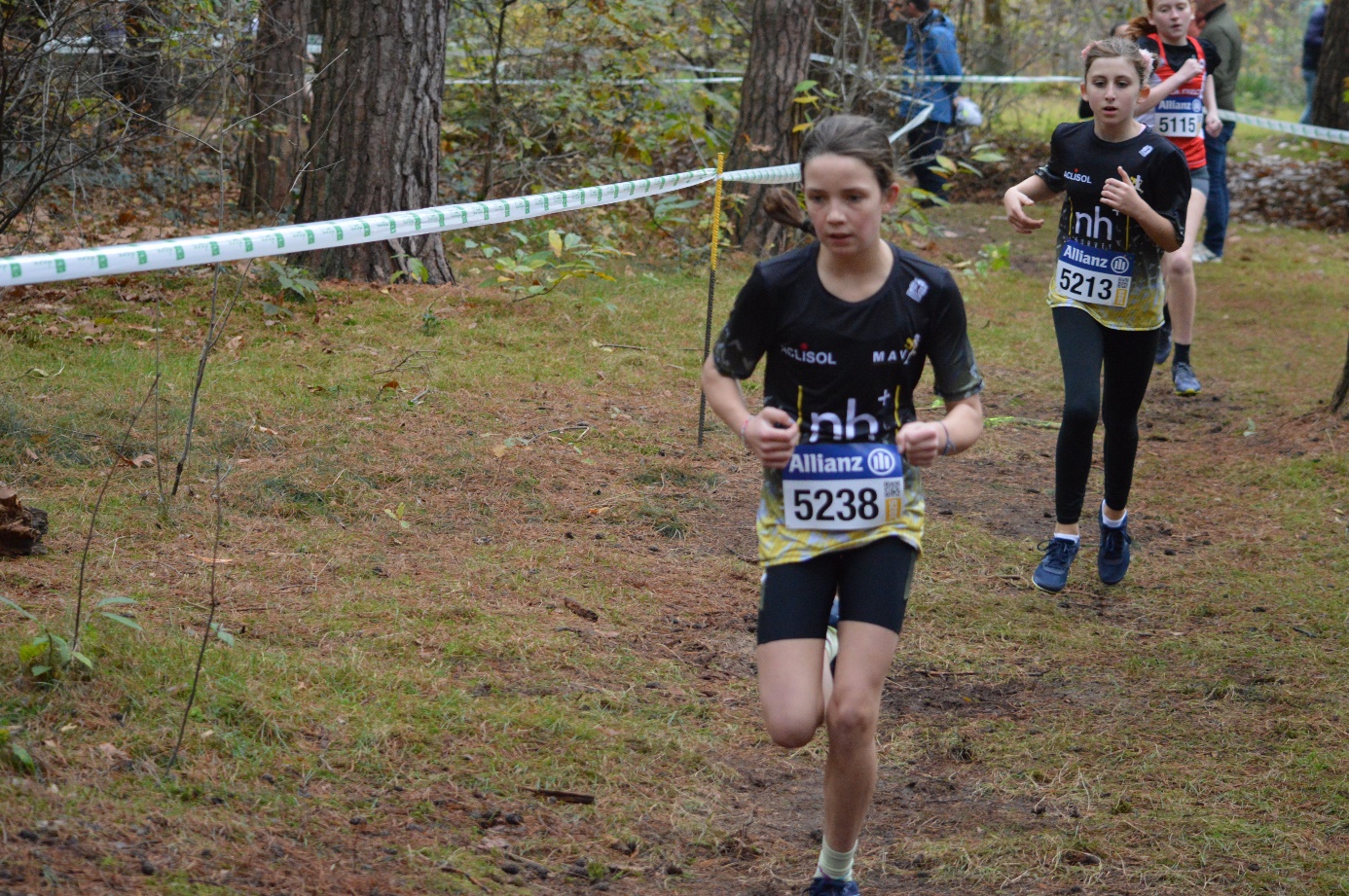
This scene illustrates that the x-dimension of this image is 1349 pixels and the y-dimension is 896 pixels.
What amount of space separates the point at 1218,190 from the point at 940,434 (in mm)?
9155

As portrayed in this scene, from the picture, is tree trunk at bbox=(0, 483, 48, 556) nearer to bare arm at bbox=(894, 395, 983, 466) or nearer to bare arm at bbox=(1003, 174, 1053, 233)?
bare arm at bbox=(894, 395, 983, 466)

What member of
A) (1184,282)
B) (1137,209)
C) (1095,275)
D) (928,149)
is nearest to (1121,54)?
(1137,209)

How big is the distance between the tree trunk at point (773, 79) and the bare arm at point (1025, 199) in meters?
5.59

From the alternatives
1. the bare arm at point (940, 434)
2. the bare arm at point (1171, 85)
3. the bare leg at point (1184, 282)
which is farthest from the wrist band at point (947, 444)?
Result: the bare leg at point (1184, 282)

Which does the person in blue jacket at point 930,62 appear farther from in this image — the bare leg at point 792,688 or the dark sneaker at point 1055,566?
the bare leg at point 792,688

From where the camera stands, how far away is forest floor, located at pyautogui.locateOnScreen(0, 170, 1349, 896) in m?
3.31

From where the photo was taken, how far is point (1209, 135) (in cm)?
945

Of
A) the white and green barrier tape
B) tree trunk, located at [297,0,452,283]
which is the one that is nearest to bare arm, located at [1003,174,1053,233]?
the white and green barrier tape

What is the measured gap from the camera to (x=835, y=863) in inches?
123

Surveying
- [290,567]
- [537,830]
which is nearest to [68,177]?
[290,567]

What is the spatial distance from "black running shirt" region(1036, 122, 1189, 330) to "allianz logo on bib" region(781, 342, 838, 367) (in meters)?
2.42

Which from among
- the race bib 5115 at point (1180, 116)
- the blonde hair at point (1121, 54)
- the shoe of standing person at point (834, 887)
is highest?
the blonde hair at point (1121, 54)

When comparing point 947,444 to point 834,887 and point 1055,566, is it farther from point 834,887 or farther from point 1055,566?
point 1055,566

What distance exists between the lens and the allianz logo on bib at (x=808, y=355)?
3.10m
